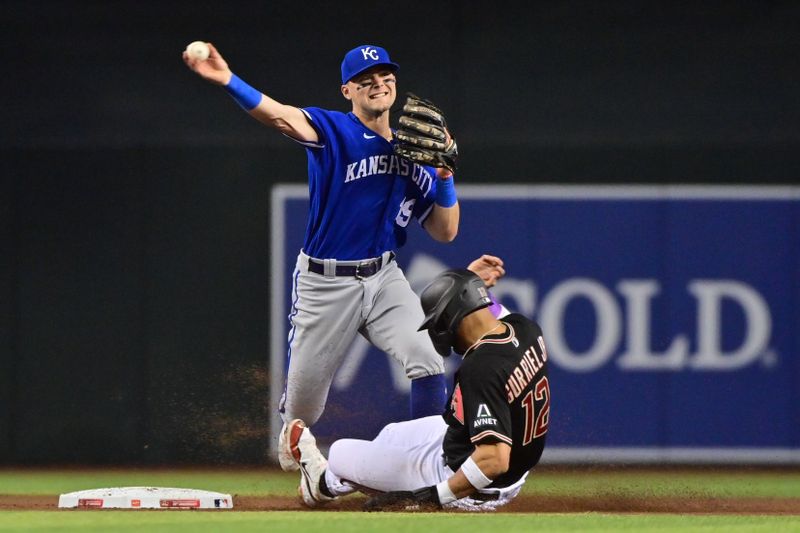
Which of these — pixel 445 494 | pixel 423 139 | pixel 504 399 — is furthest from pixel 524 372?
pixel 423 139

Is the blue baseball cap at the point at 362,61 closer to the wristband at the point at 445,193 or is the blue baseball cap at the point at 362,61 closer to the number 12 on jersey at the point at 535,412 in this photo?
the wristband at the point at 445,193

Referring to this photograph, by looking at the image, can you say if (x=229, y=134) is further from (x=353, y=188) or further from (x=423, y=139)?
(x=423, y=139)

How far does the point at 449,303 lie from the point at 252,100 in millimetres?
1041

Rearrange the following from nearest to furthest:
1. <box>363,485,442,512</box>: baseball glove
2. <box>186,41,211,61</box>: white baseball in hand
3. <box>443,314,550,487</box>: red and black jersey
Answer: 1. <box>443,314,550,487</box>: red and black jersey
2. <box>363,485,442,512</box>: baseball glove
3. <box>186,41,211,61</box>: white baseball in hand

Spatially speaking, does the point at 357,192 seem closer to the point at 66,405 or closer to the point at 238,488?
the point at 238,488

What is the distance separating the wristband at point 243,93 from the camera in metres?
4.97

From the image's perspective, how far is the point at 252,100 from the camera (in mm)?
5027

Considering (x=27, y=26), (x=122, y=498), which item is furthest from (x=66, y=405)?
(x=122, y=498)

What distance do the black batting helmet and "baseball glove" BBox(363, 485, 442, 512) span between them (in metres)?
0.48

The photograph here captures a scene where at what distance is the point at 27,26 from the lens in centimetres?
770

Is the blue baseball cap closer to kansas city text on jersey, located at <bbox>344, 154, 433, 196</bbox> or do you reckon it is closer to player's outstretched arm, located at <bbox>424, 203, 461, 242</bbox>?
kansas city text on jersey, located at <bbox>344, 154, 433, 196</bbox>

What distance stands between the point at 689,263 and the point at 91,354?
3216mm

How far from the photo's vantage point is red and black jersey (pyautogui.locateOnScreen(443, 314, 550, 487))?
176 inches

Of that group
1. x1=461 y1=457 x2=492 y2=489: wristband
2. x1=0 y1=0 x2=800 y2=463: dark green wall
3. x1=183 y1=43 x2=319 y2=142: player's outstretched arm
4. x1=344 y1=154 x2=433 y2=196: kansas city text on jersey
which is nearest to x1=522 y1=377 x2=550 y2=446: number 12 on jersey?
x1=461 y1=457 x2=492 y2=489: wristband
